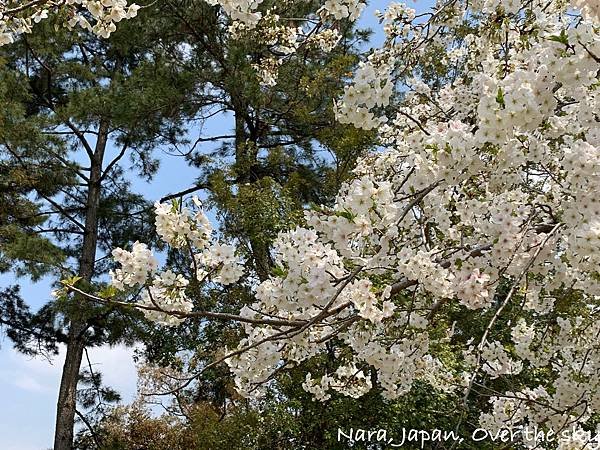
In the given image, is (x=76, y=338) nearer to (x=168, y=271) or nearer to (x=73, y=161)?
(x=73, y=161)

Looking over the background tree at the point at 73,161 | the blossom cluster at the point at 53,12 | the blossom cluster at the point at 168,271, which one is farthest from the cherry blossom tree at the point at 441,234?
the background tree at the point at 73,161

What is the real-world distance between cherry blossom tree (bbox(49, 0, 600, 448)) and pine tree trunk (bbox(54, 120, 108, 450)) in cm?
475

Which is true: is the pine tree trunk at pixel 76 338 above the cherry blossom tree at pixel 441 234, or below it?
above

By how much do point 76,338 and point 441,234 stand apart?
566cm

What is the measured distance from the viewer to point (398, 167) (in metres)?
3.35

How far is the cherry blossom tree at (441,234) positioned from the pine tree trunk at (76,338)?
4752 millimetres

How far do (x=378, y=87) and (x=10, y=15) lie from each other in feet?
3.86

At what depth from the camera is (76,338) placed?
24.7 feet

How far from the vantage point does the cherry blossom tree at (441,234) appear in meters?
1.82

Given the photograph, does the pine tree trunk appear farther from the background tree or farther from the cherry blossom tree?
the cherry blossom tree

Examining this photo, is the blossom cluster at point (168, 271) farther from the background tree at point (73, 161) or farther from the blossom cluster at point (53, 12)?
the background tree at point (73, 161)

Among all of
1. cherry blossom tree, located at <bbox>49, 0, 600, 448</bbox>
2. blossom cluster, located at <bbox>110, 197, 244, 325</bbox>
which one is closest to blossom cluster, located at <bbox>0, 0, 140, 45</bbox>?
cherry blossom tree, located at <bbox>49, 0, 600, 448</bbox>

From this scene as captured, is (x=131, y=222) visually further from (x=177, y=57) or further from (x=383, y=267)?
(x=383, y=267)

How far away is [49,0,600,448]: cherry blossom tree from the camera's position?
1.82m
